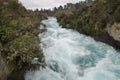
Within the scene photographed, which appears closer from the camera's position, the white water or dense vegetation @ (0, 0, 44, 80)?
dense vegetation @ (0, 0, 44, 80)

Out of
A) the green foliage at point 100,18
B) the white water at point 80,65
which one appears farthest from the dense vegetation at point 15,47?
the green foliage at point 100,18

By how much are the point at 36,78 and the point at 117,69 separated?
601 centimetres

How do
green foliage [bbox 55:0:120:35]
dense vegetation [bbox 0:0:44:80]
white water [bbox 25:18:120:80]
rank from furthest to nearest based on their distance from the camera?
green foliage [bbox 55:0:120:35] → white water [bbox 25:18:120:80] → dense vegetation [bbox 0:0:44:80]

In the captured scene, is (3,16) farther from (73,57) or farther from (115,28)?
(115,28)

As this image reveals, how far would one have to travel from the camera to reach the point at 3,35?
409 inches

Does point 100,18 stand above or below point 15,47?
above

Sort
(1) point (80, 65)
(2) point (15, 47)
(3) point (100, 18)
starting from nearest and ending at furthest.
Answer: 1. (2) point (15, 47)
2. (1) point (80, 65)
3. (3) point (100, 18)

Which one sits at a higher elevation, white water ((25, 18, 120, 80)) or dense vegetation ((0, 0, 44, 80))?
dense vegetation ((0, 0, 44, 80))

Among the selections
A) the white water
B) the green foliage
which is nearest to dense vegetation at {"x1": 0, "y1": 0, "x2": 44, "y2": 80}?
the white water

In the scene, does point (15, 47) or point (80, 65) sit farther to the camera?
point (80, 65)

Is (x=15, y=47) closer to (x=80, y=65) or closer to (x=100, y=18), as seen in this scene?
(x=80, y=65)

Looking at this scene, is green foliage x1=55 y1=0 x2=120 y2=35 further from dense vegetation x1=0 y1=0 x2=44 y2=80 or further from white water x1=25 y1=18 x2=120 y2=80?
dense vegetation x1=0 y1=0 x2=44 y2=80

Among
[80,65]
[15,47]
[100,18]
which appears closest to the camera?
[15,47]

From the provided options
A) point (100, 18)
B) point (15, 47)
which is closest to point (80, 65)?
point (15, 47)
